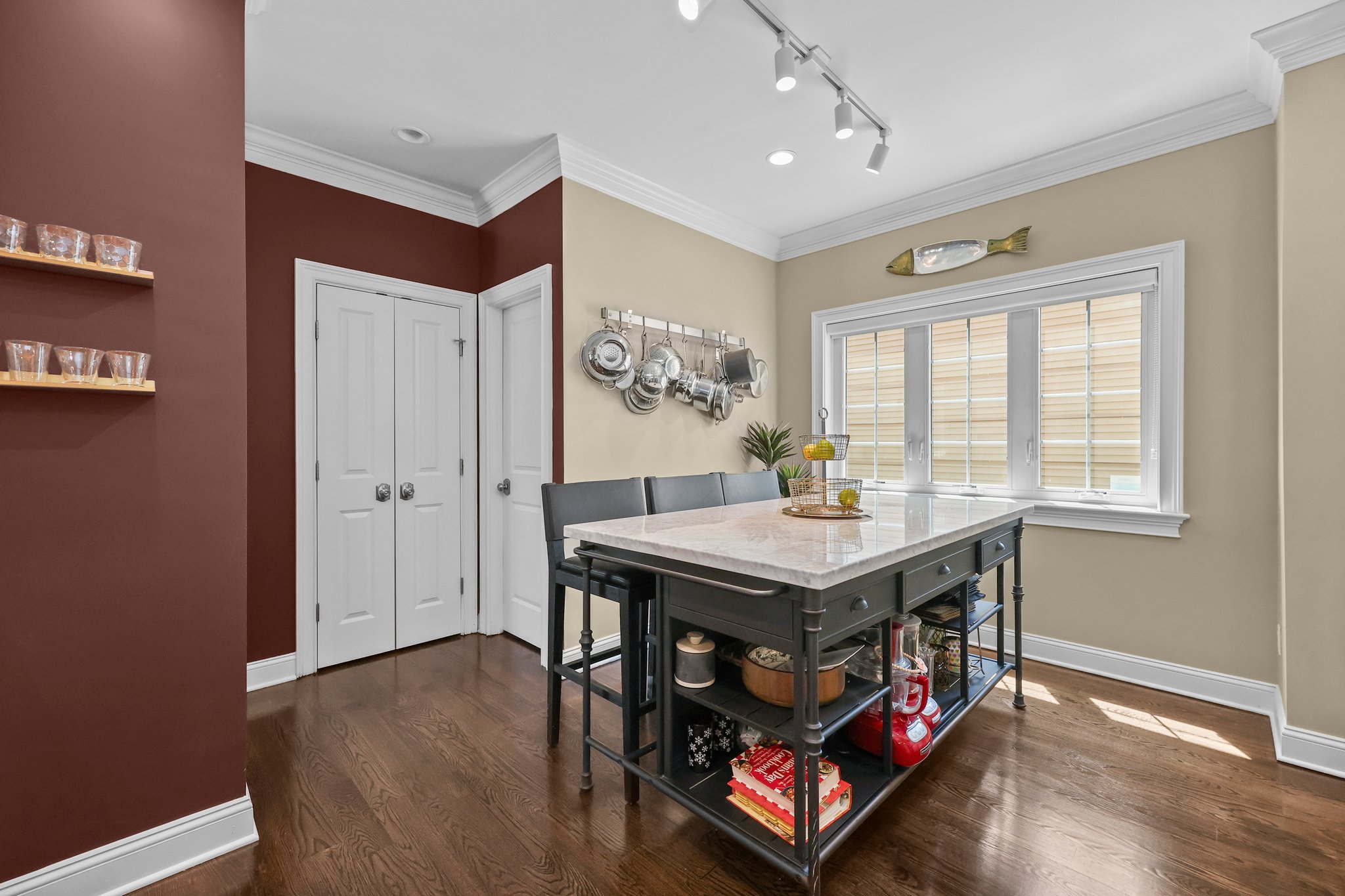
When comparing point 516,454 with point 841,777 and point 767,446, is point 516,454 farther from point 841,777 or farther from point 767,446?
point 841,777

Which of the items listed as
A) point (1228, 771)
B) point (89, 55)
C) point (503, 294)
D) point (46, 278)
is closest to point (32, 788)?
point (46, 278)

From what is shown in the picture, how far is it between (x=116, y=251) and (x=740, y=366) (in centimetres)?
303

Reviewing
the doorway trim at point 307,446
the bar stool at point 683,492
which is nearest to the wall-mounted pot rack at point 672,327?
the bar stool at point 683,492

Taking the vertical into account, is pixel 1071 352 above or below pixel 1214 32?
below

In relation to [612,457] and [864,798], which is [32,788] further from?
[612,457]

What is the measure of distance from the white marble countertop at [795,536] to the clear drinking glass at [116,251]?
1378mm

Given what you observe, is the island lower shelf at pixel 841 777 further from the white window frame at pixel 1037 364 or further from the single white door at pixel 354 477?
the single white door at pixel 354 477

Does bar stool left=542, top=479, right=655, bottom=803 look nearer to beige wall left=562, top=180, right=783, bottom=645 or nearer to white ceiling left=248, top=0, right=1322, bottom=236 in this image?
beige wall left=562, top=180, right=783, bottom=645

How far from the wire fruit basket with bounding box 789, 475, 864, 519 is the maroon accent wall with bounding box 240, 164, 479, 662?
2.50 metres

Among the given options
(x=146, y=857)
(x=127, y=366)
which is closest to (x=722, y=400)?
(x=127, y=366)

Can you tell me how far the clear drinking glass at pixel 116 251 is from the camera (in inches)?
57.0

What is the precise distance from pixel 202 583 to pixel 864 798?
1.95 meters

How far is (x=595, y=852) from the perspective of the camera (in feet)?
5.43

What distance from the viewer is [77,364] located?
142 cm
